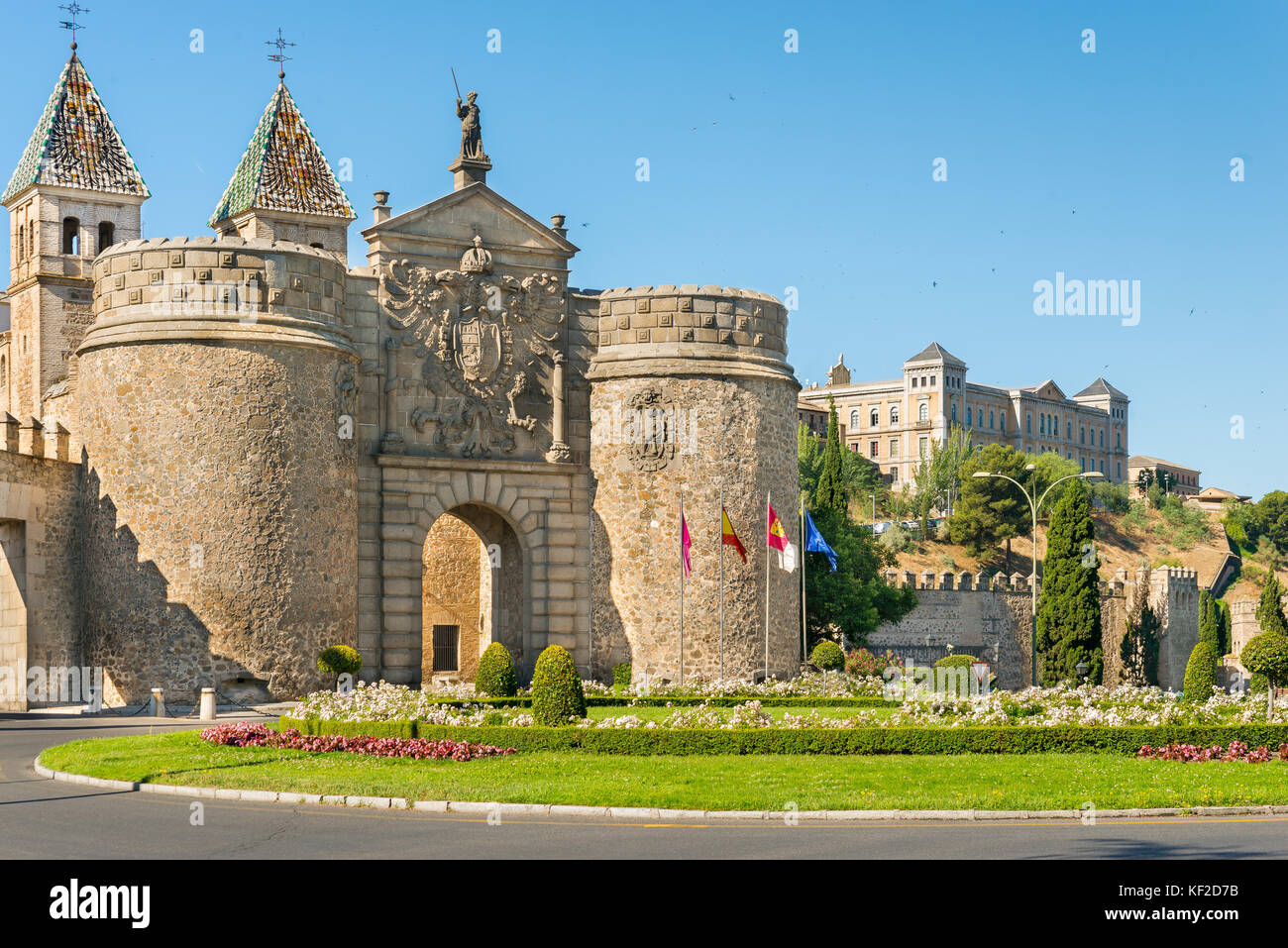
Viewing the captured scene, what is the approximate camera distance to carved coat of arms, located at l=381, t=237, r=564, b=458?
151 ft

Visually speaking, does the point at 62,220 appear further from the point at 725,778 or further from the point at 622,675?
the point at 725,778

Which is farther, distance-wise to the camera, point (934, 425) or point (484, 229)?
point (934, 425)

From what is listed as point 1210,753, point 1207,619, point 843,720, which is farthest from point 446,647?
point 1207,619

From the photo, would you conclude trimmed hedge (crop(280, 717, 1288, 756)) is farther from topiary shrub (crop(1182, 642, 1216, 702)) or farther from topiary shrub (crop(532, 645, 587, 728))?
topiary shrub (crop(1182, 642, 1216, 702))

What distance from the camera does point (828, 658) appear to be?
49.2 meters

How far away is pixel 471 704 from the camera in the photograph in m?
35.1

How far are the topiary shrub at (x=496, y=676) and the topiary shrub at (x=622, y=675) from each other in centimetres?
621

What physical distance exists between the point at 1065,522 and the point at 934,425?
89059 mm

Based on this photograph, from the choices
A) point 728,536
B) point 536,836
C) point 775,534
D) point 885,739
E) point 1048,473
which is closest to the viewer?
point 536,836

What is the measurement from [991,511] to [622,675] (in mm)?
78203
